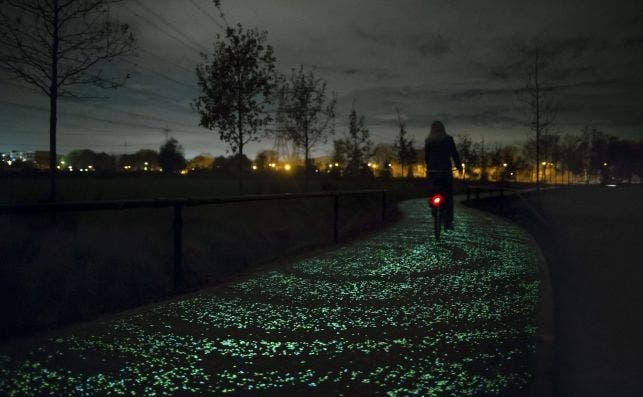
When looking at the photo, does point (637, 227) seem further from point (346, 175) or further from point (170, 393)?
point (346, 175)

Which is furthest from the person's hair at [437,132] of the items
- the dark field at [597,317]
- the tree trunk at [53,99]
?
the tree trunk at [53,99]

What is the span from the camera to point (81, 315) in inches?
191

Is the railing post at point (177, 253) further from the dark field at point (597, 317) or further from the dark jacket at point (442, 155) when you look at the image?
the dark jacket at point (442, 155)

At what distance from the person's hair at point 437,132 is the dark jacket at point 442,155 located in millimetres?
62

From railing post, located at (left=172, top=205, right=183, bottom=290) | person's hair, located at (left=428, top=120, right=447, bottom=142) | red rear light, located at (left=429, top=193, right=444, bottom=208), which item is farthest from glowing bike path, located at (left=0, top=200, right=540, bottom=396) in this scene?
person's hair, located at (left=428, top=120, right=447, bottom=142)

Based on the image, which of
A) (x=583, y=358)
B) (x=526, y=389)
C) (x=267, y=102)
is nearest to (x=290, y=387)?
(x=526, y=389)

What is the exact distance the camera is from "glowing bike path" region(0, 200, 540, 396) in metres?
2.90

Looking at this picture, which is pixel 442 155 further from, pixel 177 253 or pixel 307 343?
pixel 307 343

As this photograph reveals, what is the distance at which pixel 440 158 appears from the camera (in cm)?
1002

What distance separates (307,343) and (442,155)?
7.07 metres

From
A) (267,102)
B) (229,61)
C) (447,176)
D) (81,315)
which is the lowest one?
(81,315)

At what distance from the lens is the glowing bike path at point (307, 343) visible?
2904 millimetres

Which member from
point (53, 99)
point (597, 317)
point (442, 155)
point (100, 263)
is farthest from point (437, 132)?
point (53, 99)

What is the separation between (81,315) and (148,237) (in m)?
4.87
